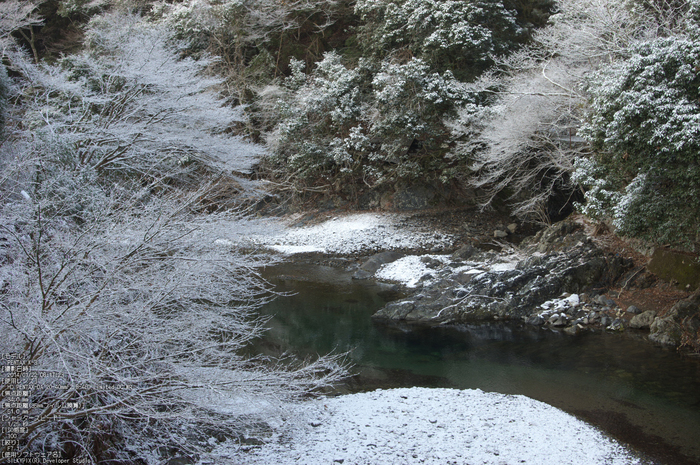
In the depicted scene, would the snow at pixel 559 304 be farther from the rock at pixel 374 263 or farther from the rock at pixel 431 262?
the rock at pixel 374 263

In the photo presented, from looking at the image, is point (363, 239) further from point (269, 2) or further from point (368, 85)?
point (269, 2)

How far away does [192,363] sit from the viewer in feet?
14.3

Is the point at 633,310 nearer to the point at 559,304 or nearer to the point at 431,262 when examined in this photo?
the point at 559,304

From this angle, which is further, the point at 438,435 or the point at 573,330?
the point at 573,330

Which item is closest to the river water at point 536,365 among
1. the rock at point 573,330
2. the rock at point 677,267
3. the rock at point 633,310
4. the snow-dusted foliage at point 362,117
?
the rock at point 573,330

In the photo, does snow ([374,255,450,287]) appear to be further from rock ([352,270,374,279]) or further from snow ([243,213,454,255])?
snow ([243,213,454,255])

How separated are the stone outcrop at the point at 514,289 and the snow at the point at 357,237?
4.59m

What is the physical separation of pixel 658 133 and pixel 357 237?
10671 millimetres

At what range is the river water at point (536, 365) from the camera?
Result: 18.2ft

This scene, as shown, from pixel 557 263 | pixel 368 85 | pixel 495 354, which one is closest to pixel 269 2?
pixel 368 85

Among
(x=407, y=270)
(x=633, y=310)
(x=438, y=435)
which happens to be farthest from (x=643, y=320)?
(x=407, y=270)

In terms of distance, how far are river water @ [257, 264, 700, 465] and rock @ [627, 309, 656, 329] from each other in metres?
→ 0.28

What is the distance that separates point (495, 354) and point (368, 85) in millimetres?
13442

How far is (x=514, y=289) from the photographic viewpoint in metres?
10.2
